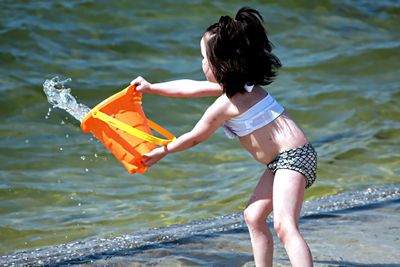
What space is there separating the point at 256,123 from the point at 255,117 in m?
0.03

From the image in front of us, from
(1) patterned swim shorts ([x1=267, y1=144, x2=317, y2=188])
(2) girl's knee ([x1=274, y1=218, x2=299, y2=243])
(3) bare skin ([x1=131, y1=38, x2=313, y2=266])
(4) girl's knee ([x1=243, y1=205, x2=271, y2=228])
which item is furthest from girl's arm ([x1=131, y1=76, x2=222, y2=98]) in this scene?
(2) girl's knee ([x1=274, y1=218, x2=299, y2=243])

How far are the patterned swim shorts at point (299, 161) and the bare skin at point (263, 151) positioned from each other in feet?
0.07

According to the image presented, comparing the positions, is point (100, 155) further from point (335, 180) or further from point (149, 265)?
point (149, 265)

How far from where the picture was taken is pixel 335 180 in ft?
22.1

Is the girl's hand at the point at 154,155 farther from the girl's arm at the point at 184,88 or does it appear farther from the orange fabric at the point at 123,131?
the girl's arm at the point at 184,88

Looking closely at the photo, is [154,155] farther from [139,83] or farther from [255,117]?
[255,117]

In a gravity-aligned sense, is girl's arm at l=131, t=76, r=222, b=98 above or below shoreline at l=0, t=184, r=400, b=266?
above

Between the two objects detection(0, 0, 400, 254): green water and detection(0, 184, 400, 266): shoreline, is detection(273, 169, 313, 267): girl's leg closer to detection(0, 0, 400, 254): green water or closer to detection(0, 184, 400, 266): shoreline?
detection(0, 184, 400, 266): shoreline

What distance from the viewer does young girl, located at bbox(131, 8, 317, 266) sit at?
146 inches

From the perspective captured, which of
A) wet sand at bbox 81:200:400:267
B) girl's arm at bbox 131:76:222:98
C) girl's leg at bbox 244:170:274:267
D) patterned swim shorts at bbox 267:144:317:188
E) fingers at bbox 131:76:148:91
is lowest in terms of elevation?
wet sand at bbox 81:200:400:267

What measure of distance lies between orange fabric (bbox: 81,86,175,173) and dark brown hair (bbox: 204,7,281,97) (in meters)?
0.48

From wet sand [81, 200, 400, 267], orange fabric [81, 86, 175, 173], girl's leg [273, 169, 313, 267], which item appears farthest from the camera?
wet sand [81, 200, 400, 267]

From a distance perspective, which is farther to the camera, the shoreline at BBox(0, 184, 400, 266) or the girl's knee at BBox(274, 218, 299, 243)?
the shoreline at BBox(0, 184, 400, 266)

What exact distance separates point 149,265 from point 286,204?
1.06 metres
